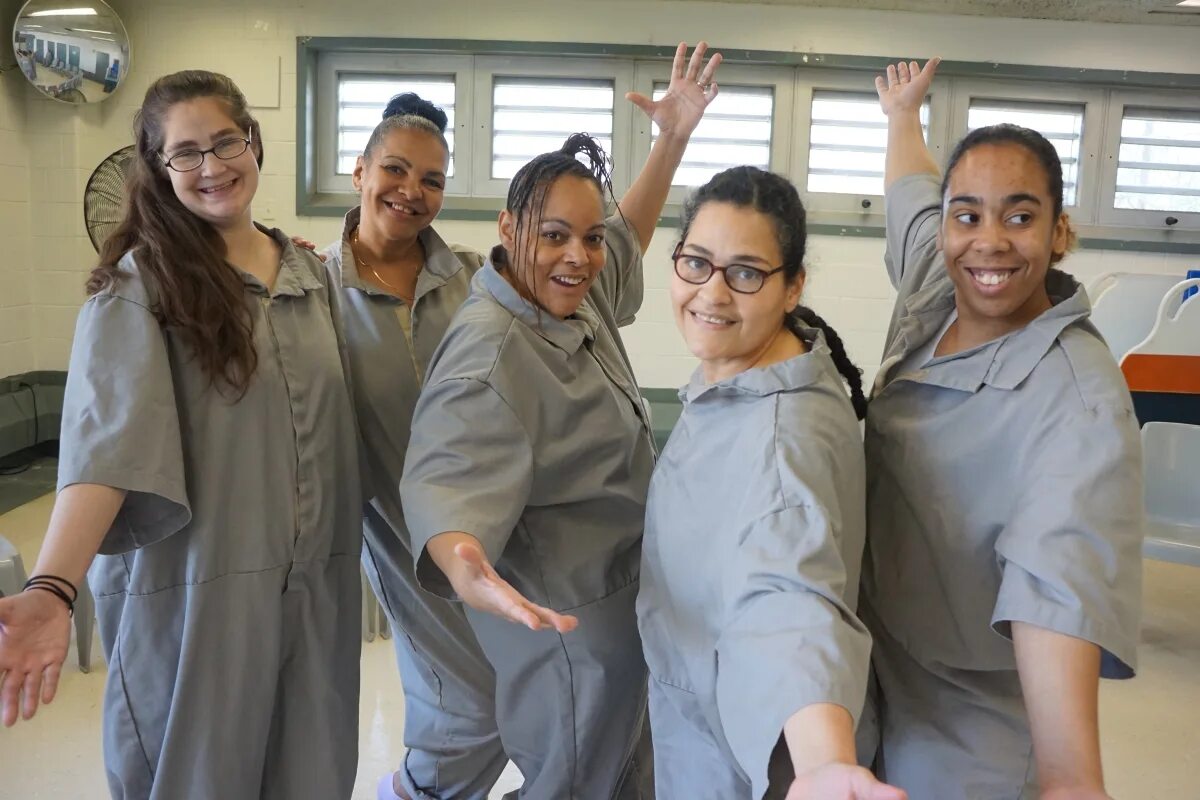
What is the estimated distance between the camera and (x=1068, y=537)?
103 cm

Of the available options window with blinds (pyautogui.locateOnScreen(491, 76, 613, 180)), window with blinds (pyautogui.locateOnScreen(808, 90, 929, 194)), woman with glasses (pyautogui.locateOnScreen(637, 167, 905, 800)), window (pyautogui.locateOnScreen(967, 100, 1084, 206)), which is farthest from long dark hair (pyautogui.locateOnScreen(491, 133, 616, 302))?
window (pyautogui.locateOnScreen(967, 100, 1084, 206))

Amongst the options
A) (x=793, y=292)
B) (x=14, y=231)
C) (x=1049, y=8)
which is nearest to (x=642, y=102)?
(x=793, y=292)

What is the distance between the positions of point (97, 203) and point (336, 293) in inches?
123

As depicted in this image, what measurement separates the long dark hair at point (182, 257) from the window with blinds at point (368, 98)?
11.2 ft

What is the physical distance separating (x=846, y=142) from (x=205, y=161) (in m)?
4.03

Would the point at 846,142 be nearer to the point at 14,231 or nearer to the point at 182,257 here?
the point at 182,257

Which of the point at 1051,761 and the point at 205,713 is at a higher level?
the point at 1051,761

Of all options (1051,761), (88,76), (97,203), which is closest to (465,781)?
(1051,761)

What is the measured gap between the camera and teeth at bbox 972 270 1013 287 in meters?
1.21

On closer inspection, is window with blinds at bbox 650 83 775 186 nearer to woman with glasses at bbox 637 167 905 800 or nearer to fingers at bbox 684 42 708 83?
fingers at bbox 684 42 708 83

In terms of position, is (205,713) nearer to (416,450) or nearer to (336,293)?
(416,450)

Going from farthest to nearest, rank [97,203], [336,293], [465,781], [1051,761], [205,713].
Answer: [97,203] → [465,781] → [336,293] → [205,713] → [1051,761]

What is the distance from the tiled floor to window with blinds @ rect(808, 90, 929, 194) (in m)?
2.54

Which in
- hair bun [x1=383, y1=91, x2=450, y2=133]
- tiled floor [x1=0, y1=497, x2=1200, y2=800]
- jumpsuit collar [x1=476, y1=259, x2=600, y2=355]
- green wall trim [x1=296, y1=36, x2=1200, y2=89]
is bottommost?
tiled floor [x1=0, y1=497, x2=1200, y2=800]
